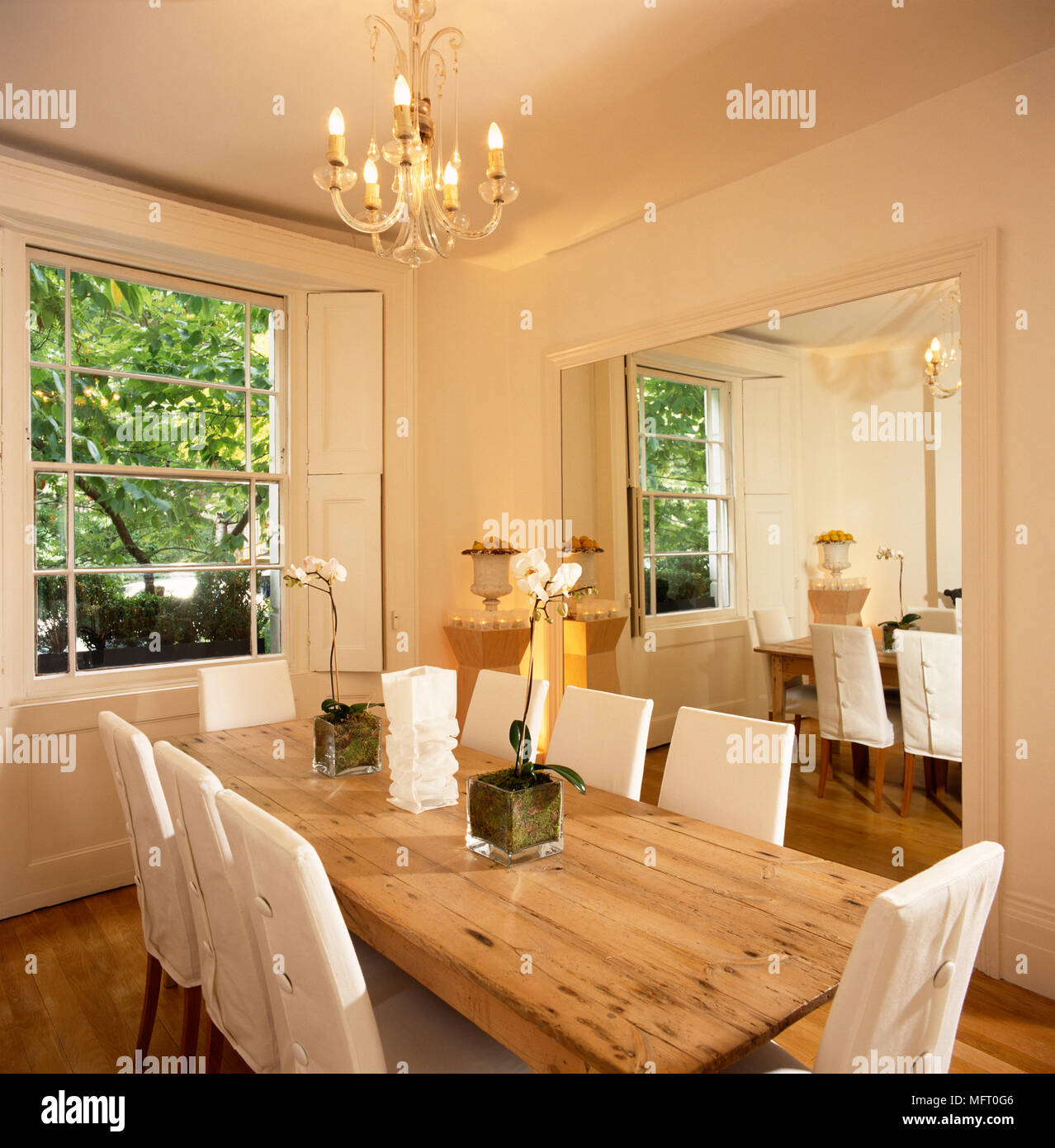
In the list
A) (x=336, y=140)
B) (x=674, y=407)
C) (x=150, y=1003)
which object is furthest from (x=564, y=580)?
(x=674, y=407)

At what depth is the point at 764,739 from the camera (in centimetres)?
200

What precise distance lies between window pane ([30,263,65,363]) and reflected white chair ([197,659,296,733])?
1.51 metres

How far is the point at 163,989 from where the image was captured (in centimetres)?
257

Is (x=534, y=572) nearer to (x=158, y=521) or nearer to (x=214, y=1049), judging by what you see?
(x=214, y=1049)

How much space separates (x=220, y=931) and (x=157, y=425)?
2630 millimetres

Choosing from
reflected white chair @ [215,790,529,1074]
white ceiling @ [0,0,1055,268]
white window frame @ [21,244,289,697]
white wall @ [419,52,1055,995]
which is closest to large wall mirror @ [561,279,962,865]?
white wall @ [419,52,1055,995]

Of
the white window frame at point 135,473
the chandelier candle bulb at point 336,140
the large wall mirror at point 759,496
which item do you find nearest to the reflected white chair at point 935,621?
the large wall mirror at point 759,496

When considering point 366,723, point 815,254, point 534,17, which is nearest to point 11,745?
point 366,723

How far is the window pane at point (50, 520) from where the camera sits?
332 cm

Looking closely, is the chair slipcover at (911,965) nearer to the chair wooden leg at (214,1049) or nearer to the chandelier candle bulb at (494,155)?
the chair wooden leg at (214,1049)

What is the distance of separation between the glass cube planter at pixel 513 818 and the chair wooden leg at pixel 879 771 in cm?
182

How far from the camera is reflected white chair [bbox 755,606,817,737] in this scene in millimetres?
3383
